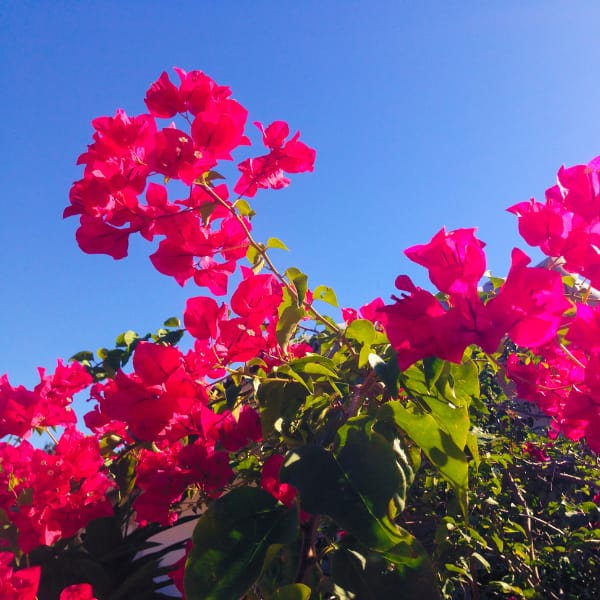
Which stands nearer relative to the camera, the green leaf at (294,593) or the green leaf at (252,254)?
the green leaf at (294,593)

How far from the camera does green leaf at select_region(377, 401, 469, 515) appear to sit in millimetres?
642

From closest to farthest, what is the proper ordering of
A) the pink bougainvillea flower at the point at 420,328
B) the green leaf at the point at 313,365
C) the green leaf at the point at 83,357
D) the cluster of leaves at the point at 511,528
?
the pink bougainvillea flower at the point at 420,328 < the green leaf at the point at 313,365 < the cluster of leaves at the point at 511,528 < the green leaf at the point at 83,357

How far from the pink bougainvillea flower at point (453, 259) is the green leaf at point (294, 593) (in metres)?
0.41

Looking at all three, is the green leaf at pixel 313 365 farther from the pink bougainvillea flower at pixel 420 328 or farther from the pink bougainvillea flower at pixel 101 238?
the pink bougainvillea flower at pixel 101 238

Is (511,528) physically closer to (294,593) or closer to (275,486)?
(275,486)

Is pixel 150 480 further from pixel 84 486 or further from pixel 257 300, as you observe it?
pixel 84 486

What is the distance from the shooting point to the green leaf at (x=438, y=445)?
2.11 ft

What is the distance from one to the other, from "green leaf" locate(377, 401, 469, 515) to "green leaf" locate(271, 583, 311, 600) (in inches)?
9.0

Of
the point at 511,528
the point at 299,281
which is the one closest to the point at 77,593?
the point at 299,281

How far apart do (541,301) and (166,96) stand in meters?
0.72

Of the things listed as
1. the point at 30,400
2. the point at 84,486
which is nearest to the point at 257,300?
the point at 84,486

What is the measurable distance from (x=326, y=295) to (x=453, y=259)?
470 mm

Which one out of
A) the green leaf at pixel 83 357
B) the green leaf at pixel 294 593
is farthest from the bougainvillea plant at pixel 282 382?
the green leaf at pixel 83 357

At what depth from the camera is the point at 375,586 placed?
2.10 feet
